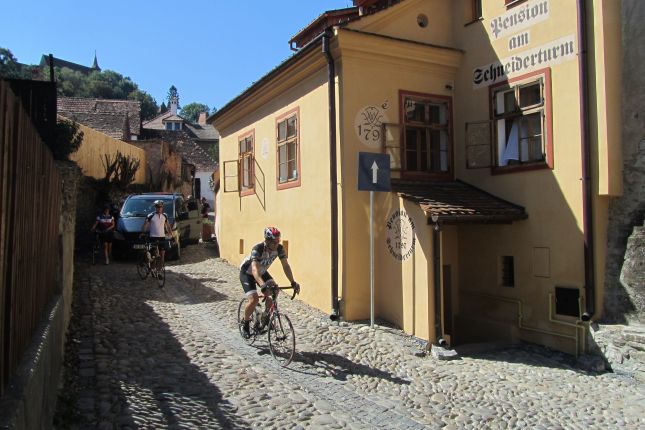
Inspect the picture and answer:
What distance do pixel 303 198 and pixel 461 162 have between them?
3.21m

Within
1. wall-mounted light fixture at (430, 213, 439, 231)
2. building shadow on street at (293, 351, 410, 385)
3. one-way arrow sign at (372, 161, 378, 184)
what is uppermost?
one-way arrow sign at (372, 161, 378, 184)

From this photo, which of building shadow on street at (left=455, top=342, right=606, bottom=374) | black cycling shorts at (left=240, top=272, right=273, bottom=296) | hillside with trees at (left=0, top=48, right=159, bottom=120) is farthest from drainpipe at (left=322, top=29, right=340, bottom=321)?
hillside with trees at (left=0, top=48, right=159, bottom=120)

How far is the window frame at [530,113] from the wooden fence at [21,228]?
7.43m

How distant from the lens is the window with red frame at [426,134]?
10.3m

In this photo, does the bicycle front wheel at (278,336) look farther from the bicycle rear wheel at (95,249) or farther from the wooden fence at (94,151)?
the wooden fence at (94,151)

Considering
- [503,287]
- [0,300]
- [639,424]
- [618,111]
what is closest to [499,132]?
[618,111]

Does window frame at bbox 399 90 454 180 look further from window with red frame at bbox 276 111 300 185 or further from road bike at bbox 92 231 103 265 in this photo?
road bike at bbox 92 231 103 265

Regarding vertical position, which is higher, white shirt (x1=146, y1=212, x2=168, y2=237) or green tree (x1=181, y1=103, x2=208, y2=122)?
green tree (x1=181, y1=103, x2=208, y2=122)

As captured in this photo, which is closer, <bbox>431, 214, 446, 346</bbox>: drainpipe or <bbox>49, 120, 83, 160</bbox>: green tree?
<bbox>431, 214, 446, 346</bbox>: drainpipe

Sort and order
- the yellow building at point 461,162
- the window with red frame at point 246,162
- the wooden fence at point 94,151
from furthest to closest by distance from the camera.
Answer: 1. the wooden fence at point 94,151
2. the window with red frame at point 246,162
3. the yellow building at point 461,162

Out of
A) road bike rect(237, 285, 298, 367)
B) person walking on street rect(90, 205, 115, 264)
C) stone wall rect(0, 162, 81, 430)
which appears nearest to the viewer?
stone wall rect(0, 162, 81, 430)

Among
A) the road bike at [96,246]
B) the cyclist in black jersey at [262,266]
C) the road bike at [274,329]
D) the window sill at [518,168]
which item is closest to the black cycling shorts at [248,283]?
the cyclist in black jersey at [262,266]

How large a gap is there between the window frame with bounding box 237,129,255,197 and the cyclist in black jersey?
6.39 meters

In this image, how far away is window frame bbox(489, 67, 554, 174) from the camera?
9.09 meters
